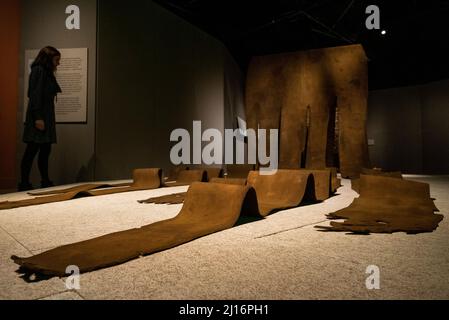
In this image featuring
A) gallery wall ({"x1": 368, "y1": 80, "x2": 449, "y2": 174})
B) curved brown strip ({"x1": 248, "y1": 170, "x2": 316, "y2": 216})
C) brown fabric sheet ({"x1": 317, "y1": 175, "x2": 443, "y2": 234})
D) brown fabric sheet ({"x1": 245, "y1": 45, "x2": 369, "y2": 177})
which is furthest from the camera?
gallery wall ({"x1": 368, "y1": 80, "x2": 449, "y2": 174})

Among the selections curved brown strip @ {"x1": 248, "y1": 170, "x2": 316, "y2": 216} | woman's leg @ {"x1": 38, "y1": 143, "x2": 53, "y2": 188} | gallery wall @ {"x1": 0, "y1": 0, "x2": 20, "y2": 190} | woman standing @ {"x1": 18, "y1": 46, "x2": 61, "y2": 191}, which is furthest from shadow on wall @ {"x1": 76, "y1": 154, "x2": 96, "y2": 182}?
curved brown strip @ {"x1": 248, "y1": 170, "x2": 316, "y2": 216}

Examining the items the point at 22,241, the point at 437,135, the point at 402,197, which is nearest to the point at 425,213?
the point at 402,197

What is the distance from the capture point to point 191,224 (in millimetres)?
1774

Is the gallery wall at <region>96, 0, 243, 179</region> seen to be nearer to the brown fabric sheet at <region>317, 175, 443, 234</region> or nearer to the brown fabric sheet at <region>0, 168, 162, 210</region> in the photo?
the brown fabric sheet at <region>0, 168, 162, 210</region>

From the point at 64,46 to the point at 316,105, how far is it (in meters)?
4.49

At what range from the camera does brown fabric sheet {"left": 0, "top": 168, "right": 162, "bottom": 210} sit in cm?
270

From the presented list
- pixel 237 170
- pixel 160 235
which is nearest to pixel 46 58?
pixel 237 170

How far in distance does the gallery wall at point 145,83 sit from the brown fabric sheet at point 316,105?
1.36 metres

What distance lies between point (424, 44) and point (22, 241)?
8.51 m

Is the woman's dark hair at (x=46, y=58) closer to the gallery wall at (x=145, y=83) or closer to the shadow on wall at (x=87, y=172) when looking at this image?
the gallery wall at (x=145, y=83)

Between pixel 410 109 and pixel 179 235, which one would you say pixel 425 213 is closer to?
pixel 179 235

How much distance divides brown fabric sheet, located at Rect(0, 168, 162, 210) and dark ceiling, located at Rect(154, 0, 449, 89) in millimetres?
3684

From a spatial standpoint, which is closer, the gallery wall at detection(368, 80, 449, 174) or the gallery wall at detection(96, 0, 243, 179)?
the gallery wall at detection(96, 0, 243, 179)
